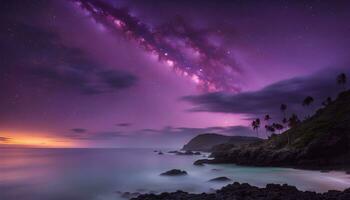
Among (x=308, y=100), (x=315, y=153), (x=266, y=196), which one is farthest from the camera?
(x=308, y=100)

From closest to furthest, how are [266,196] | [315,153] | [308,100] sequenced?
[266,196]
[315,153]
[308,100]

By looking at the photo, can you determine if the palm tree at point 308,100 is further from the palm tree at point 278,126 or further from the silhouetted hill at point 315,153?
the silhouetted hill at point 315,153

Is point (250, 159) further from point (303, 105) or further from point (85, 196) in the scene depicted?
point (303, 105)

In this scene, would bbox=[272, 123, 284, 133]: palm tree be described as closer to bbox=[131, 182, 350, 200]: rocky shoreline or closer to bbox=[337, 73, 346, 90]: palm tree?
bbox=[337, 73, 346, 90]: palm tree

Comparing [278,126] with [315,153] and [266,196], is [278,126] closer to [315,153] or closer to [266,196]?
[315,153]

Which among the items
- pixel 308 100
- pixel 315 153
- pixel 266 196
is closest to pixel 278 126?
pixel 308 100

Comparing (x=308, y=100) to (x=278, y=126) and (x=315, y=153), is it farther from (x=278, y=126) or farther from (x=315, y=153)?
(x=315, y=153)

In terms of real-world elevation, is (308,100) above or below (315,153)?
above

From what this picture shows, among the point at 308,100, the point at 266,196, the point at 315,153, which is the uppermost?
the point at 308,100

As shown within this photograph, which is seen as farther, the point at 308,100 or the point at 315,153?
the point at 308,100

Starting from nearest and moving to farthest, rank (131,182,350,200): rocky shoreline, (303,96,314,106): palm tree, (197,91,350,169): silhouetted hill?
(131,182,350,200): rocky shoreline < (197,91,350,169): silhouetted hill < (303,96,314,106): palm tree

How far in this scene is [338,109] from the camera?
88.9 meters

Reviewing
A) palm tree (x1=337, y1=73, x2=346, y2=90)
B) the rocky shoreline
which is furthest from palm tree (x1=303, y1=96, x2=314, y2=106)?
the rocky shoreline

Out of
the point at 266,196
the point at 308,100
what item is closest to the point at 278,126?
the point at 308,100
